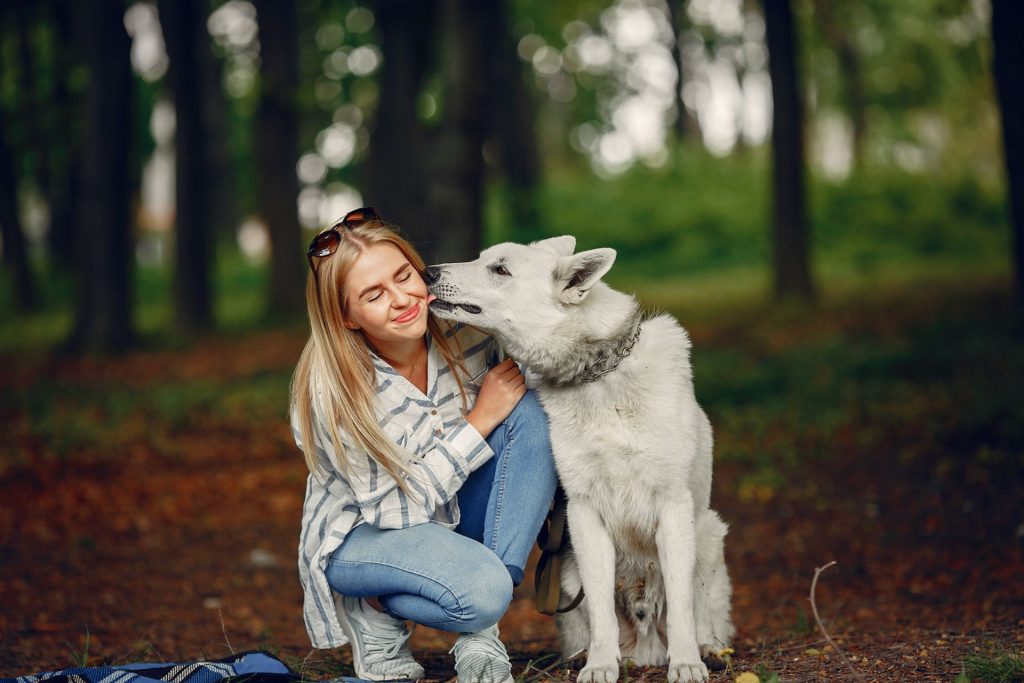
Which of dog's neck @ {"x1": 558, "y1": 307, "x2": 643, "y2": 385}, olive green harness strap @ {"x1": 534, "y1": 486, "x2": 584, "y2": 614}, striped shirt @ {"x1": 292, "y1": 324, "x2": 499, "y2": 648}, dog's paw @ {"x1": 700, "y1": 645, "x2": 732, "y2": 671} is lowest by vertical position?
dog's paw @ {"x1": 700, "y1": 645, "x2": 732, "y2": 671}

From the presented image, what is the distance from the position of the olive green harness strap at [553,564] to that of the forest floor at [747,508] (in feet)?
0.85

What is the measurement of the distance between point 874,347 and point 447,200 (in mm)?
4545

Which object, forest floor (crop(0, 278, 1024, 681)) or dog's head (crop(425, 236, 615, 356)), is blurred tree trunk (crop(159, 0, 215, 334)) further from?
dog's head (crop(425, 236, 615, 356))

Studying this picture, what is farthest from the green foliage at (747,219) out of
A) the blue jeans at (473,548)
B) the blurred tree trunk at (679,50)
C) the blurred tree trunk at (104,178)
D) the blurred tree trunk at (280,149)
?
the blue jeans at (473,548)

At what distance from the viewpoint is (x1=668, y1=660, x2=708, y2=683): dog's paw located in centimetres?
353

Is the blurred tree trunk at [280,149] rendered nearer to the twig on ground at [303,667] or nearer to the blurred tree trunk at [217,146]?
the blurred tree trunk at [217,146]

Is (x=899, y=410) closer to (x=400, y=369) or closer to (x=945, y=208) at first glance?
(x=400, y=369)

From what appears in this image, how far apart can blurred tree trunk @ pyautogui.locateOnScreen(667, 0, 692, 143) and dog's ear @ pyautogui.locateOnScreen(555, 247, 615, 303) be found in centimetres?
2350

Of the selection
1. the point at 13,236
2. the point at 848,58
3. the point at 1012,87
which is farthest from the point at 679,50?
the point at 1012,87

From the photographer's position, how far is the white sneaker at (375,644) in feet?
12.6

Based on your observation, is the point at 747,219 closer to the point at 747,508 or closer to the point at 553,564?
the point at 747,508

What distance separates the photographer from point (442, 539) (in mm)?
3723

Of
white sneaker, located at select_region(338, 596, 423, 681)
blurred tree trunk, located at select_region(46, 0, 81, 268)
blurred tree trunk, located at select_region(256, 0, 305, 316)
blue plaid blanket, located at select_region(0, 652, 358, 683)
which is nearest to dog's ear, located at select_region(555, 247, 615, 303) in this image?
white sneaker, located at select_region(338, 596, 423, 681)

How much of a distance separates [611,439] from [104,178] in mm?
12047
